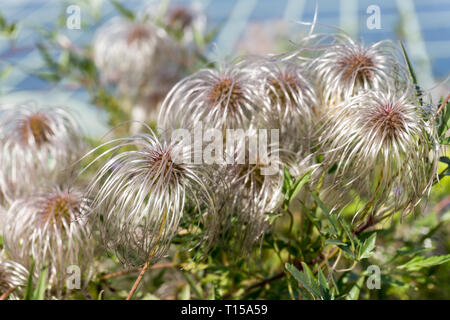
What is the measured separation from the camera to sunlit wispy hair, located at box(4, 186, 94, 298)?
2.93 feet

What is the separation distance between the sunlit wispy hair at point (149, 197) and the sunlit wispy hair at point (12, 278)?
246 mm

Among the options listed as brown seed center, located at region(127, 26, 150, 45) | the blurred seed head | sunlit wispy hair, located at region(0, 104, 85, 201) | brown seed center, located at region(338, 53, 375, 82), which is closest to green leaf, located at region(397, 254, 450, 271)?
brown seed center, located at region(338, 53, 375, 82)

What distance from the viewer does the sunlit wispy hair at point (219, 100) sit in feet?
2.73

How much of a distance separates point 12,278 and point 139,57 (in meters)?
1.00

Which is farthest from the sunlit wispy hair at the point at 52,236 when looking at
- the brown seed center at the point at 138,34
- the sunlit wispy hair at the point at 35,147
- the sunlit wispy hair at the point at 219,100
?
the brown seed center at the point at 138,34

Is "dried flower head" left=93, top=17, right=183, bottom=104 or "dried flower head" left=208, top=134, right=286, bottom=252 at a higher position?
"dried flower head" left=93, top=17, right=183, bottom=104

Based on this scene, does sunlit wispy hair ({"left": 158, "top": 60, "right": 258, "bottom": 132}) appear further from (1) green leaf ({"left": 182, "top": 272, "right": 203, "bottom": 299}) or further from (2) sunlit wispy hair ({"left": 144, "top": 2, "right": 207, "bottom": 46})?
(2) sunlit wispy hair ({"left": 144, "top": 2, "right": 207, "bottom": 46})

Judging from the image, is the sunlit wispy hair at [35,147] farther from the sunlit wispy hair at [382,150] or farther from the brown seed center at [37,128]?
the sunlit wispy hair at [382,150]

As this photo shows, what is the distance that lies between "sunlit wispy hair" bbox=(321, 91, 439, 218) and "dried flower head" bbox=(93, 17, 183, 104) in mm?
1066

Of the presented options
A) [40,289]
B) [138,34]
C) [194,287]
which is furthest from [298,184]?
[138,34]

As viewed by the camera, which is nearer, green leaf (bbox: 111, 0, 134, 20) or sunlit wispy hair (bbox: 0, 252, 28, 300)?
sunlit wispy hair (bbox: 0, 252, 28, 300)

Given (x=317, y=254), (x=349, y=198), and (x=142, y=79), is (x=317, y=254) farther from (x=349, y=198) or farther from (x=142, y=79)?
(x=142, y=79)

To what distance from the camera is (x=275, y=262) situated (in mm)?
1291

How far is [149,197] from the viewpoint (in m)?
0.75
